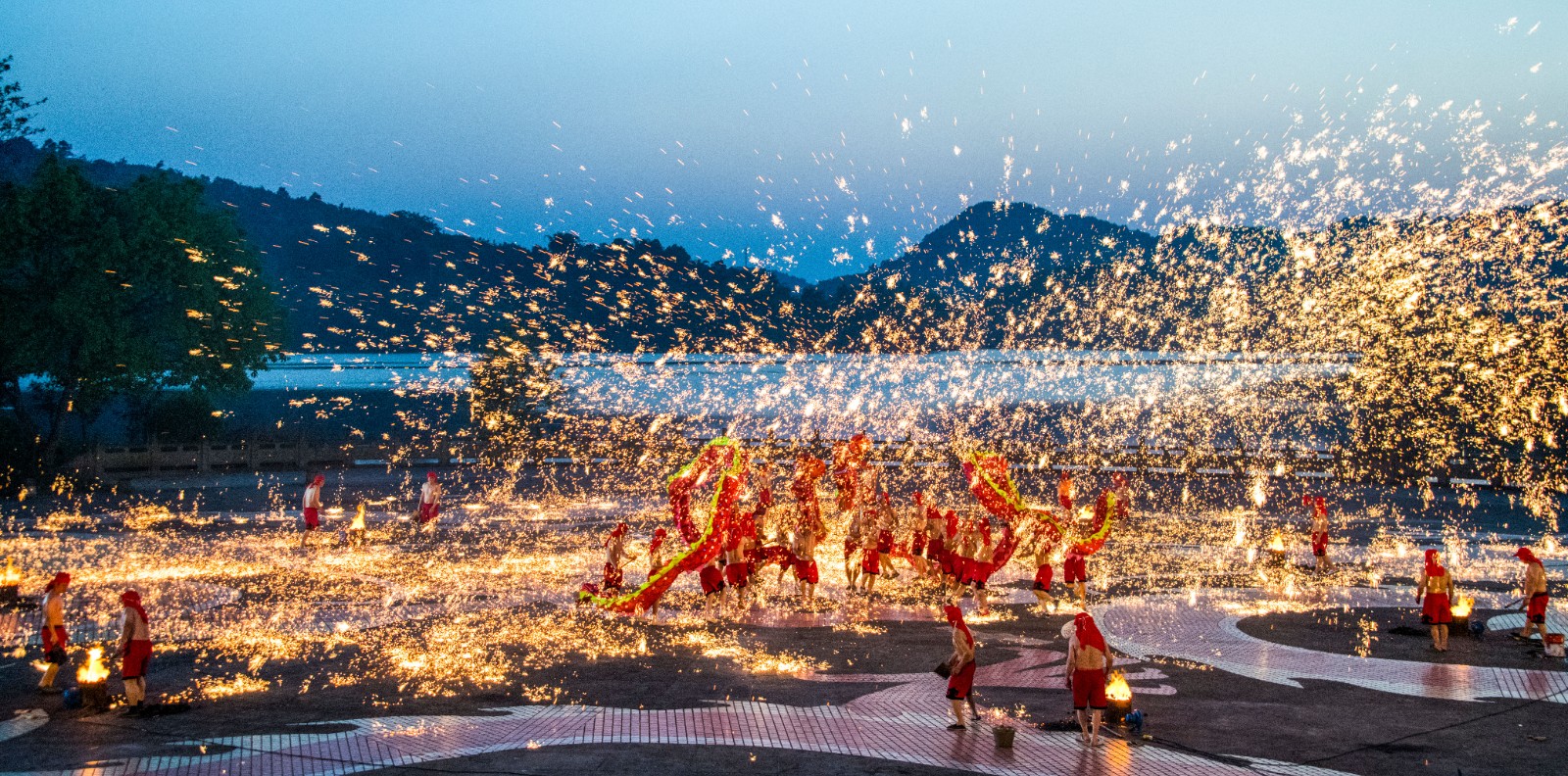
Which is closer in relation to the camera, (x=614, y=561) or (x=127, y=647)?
(x=127, y=647)

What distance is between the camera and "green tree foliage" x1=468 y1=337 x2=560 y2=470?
45.7m

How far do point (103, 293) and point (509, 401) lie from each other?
1581cm

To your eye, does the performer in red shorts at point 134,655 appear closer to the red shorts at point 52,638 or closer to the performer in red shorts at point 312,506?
the red shorts at point 52,638

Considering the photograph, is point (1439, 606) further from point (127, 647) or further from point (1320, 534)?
point (127, 647)

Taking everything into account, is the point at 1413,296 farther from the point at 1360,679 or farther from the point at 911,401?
the point at 911,401

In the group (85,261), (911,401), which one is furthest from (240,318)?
(911,401)

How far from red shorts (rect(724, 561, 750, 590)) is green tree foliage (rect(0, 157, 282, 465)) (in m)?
28.3

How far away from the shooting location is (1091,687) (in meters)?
11.2

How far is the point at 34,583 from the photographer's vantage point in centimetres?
1894

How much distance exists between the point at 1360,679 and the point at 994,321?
484 ft

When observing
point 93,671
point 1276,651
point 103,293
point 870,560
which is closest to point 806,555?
point 870,560

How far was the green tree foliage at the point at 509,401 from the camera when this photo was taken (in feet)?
150

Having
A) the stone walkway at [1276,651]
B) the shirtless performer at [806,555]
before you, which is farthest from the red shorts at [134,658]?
the stone walkway at [1276,651]

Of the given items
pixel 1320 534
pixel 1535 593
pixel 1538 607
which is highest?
pixel 1320 534
